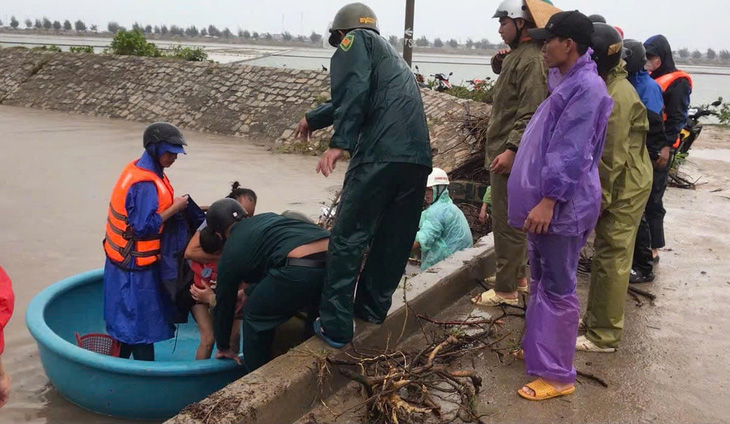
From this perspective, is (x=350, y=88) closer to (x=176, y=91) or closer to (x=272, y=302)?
(x=272, y=302)

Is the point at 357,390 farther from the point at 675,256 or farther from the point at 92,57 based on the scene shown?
the point at 92,57

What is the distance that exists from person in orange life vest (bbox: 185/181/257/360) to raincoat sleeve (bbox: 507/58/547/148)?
5.70 feet

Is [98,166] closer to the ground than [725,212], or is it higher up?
closer to the ground

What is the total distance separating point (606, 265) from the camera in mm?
4129

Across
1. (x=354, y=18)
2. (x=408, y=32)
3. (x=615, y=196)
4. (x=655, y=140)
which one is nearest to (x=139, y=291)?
(x=354, y=18)

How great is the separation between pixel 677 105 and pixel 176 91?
51.3 feet

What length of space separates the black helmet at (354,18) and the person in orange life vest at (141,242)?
1.23m

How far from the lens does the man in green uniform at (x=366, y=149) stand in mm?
3625

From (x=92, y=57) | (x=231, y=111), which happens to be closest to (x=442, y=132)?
(x=231, y=111)

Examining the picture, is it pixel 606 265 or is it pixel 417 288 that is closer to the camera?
pixel 606 265

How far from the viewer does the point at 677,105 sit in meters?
6.18

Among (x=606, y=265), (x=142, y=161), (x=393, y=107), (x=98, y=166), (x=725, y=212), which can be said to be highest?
(x=393, y=107)

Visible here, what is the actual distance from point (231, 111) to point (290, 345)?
14.5m

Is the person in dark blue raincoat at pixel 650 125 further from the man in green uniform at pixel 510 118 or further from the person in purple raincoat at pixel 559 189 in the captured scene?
the person in purple raincoat at pixel 559 189
